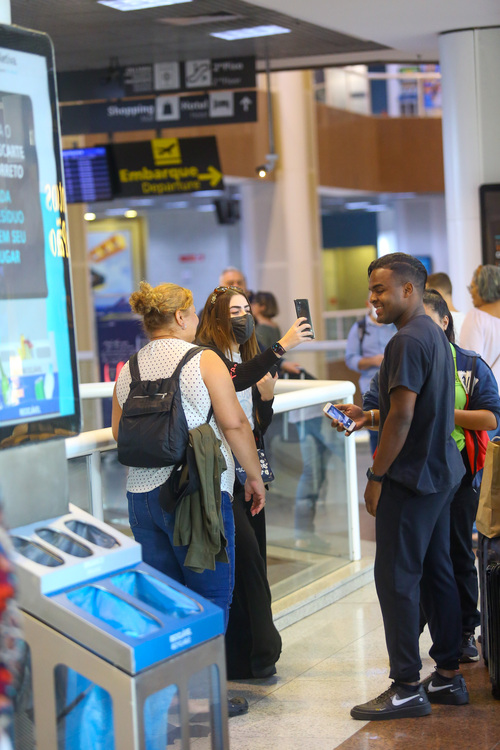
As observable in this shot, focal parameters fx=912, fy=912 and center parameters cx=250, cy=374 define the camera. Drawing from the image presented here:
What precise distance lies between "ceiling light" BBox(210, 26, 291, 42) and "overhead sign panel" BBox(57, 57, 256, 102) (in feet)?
1.91

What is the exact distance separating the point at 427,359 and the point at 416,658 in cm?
108

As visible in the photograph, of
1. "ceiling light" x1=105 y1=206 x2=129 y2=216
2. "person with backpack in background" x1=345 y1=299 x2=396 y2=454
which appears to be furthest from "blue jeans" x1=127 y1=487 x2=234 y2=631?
"ceiling light" x1=105 y1=206 x2=129 y2=216

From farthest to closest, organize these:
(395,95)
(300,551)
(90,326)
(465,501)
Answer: (395,95), (90,326), (300,551), (465,501)

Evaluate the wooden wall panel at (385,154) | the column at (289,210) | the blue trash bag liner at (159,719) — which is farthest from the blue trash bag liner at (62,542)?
the wooden wall panel at (385,154)

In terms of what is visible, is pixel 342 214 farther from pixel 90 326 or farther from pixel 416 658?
pixel 416 658

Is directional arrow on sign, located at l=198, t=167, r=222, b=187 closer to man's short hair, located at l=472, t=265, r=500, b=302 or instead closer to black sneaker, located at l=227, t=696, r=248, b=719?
man's short hair, located at l=472, t=265, r=500, b=302

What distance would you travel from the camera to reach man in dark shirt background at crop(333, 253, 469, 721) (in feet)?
10.1

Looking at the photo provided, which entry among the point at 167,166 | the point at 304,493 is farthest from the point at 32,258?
the point at 167,166

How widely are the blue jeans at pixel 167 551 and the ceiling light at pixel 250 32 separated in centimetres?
537

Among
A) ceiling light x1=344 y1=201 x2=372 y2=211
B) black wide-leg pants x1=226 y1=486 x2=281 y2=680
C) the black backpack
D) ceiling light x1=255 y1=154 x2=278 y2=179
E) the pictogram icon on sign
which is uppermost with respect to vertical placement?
ceiling light x1=344 y1=201 x2=372 y2=211

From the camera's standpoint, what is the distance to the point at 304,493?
4.93m

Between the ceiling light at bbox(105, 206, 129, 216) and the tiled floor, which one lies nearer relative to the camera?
the tiled floor

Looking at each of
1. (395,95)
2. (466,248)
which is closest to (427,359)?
(466,248)

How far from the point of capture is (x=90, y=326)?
40.5ft
